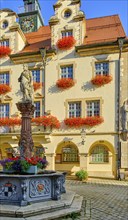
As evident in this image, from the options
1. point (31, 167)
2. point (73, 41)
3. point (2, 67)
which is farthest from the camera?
point (2, 67)

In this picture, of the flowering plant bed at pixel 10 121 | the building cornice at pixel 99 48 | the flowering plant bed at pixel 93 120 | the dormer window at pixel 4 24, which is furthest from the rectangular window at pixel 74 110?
the dormer window at pixel 4 24

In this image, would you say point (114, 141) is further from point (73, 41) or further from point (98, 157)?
point (73, 41)

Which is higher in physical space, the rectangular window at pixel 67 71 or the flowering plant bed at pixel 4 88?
the rectangular window at pixel 67 71

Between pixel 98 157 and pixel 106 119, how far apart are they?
368 centimetres

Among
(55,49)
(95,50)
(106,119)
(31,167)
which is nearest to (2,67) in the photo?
(55,49)

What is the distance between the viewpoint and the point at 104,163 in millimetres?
20312

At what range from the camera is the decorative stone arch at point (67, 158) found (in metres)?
21.6

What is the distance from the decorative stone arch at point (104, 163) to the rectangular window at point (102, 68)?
5371mm

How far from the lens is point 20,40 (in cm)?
2300

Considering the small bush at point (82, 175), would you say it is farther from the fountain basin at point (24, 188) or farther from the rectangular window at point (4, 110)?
the fountain basin at point (24, 188)

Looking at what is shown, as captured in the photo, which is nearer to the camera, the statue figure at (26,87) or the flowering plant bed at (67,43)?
the statue figure at (26,87)

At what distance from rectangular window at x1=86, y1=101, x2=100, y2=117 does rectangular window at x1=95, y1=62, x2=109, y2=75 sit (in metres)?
2.42

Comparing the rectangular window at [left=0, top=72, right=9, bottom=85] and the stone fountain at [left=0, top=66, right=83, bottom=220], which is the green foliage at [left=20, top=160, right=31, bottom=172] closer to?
the stone fountain at [left=0, top=66, right=83, bottom=220]

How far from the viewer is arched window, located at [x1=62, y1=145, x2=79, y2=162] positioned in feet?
71.8
